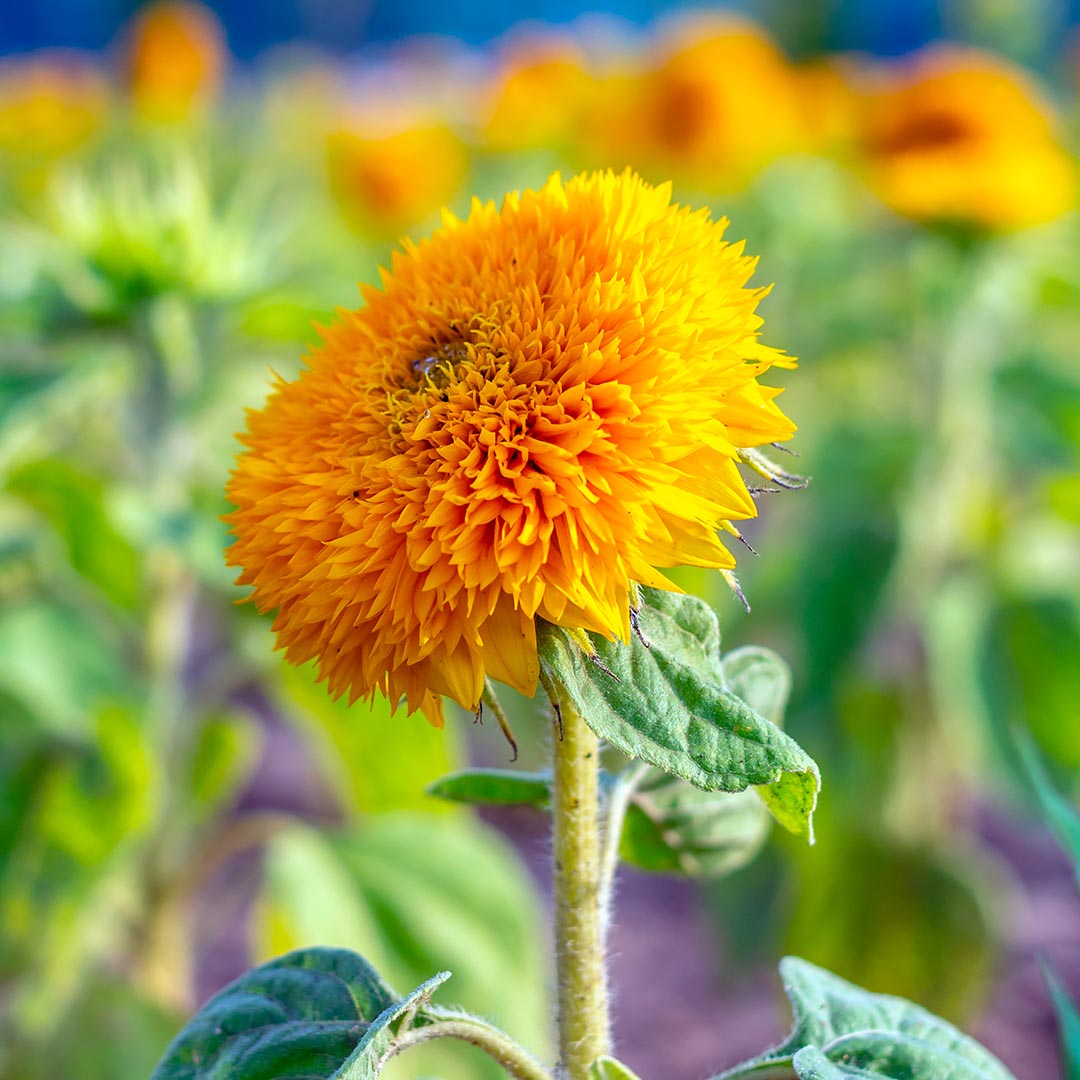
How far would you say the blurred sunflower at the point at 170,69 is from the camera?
3051mm

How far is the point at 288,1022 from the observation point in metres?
0.49

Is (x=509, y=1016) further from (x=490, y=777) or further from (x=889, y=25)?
(x=889, y=25)

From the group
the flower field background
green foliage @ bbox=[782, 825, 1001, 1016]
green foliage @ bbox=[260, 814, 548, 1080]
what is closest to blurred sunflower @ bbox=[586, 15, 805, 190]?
the flower field background

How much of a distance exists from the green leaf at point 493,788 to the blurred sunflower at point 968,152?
1.13 meters

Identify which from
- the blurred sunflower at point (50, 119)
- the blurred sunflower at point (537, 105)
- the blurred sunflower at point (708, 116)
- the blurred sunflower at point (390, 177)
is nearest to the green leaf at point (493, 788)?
the blurred sunflower at point (708, 116)

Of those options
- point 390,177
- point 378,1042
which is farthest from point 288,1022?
point 390,177

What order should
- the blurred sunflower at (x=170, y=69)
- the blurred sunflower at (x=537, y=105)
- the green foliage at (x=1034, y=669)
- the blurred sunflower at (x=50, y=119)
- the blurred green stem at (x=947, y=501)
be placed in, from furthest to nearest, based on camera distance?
the blurred sunflower at (x=50, y=119)
the blurred sunflower at (x=170, y=69)
the blurred sunflower at (x=537, y=105)
the blurred green stem at (x=947, y=501)
the green foliage at (x=1034, y=669)

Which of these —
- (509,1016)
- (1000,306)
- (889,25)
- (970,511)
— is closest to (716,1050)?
(509,1016)

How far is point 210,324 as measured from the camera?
44.6 inches

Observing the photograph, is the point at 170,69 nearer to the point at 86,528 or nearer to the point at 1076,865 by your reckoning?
the point at 86,528

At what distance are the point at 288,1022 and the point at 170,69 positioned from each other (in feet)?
9.79

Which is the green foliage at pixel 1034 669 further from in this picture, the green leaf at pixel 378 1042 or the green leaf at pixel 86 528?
the green leaf at pixel 378 1042

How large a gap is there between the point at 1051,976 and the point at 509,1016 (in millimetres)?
626

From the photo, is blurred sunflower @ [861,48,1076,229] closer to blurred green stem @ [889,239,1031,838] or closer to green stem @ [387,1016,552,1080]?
blurred green stem @ [889,239,1031,838]
